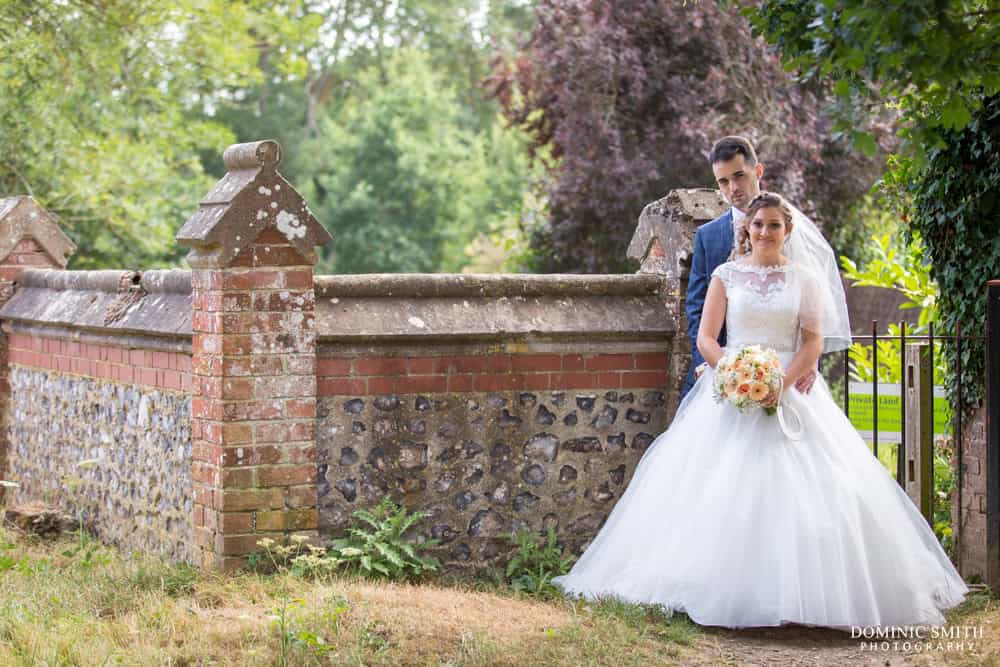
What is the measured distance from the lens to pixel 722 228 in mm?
6551

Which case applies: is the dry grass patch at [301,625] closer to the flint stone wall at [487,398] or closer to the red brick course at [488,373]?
the flint stone wall at [487,398]

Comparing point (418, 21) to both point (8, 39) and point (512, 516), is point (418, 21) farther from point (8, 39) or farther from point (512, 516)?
point (512, 516)

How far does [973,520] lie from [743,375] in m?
1.91

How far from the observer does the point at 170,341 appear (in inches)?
270

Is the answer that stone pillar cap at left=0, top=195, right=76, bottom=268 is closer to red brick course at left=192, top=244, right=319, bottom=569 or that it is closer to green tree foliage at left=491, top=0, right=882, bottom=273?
red brick course at left=192, top=244, right=319, bottom=569

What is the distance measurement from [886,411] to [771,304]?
7.03ft

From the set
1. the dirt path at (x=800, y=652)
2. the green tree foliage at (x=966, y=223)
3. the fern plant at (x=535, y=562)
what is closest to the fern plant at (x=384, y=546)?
the fern plant at (x=535, y=562)

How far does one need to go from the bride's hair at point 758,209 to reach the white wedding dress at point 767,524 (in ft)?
0.46

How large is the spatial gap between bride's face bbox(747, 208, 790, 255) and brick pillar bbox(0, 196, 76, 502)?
578 centimetres

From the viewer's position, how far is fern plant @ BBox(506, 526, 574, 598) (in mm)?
6547

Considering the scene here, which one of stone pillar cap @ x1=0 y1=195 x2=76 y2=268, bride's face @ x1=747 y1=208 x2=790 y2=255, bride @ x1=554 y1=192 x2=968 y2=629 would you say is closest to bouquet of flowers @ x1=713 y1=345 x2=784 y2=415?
bride @ x1=554 y1=192 x2=968 y2=629

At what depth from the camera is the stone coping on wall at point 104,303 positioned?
22.5ft

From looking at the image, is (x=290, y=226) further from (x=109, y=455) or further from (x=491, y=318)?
(x=109, y=455)

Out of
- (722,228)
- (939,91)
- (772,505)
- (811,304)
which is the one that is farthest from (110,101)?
(939,91)
